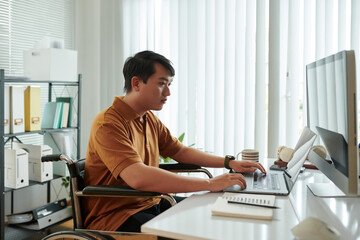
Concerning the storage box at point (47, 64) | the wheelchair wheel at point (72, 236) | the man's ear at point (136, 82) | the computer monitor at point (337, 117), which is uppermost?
the storage box at point (47, 64)

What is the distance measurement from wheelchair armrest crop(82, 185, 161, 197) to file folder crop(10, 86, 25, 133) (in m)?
1.45

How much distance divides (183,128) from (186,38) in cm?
77

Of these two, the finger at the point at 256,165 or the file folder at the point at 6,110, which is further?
the file folder at the point at 6,110

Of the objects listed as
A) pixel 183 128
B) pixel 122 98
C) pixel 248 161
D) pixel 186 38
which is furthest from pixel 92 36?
pixel 248 161

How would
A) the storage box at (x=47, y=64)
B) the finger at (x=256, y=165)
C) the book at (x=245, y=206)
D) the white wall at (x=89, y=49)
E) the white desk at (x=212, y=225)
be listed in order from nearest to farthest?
the white desk at (x=212, y=225), the book at (x=245, y=206), the finger at (x=256, y=165), the storage box at (x=47, y=64), the white wall at (x=89, y=49)

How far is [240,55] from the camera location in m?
3.16

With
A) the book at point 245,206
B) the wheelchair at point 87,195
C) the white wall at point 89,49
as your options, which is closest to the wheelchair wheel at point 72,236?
the wheelchair at point 87,195

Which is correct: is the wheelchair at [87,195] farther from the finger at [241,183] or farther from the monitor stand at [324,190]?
the monitor stand at [324,190]

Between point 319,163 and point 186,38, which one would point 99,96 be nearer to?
point 186,38

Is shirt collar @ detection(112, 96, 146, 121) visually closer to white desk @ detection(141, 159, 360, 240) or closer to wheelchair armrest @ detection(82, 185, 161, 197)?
wheelchair armrest @ detection(82, 185, 161, 197)

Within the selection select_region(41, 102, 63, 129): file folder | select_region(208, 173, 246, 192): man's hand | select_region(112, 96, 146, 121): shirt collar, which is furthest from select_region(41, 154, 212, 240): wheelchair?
select_region(41, 102, 63, 129): file folder

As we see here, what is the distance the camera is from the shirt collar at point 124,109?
1847 mm

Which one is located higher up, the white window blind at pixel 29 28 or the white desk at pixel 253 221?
the white window blind at pixel 29 28

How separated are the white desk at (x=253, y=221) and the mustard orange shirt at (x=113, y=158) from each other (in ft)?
1.24
